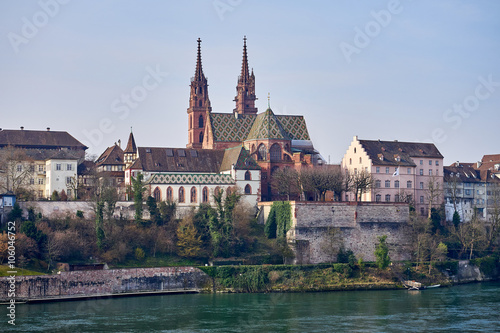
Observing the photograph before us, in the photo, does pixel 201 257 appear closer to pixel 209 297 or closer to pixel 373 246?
pixel 209 297

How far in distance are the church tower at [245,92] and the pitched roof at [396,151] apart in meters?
33.1

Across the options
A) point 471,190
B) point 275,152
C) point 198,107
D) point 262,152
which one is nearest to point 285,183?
point 275,152

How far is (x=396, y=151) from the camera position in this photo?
95812mm

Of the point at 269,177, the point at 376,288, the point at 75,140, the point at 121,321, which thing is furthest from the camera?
the point at 75,140

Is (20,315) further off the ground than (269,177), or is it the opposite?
(269,177)

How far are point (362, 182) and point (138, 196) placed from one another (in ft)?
83.2

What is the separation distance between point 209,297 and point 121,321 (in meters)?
14.0

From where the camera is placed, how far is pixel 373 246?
82938mm

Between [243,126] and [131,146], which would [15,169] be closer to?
[131,146]

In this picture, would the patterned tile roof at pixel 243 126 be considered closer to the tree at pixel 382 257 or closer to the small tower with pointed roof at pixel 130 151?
the small tower with pointed roof at pixel 130 151

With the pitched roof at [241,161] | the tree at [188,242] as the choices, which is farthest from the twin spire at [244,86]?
the tree at [188,242]

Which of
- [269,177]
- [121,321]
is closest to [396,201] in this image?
[269,177]

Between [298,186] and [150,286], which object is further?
[298,186]

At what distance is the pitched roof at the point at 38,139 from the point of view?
10175 centimetres
